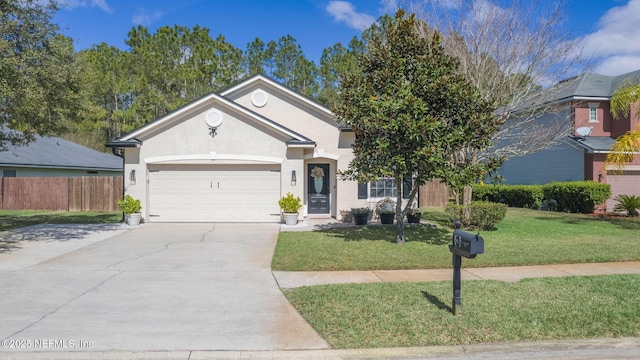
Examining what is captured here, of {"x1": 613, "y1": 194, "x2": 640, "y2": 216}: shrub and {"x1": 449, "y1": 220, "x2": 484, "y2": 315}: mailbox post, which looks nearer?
{"x1": 449, "y1": 220, "x2": 484, "y2": 315}: mailbox post

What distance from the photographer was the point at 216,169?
15.7 m

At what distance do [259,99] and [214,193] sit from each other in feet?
14.3

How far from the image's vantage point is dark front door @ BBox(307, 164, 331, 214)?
16.9 m

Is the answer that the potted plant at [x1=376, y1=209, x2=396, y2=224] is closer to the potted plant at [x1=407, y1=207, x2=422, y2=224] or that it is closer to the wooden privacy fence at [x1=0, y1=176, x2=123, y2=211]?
the potted plant at [x1=407, y1=207, x2=422, y2=224]

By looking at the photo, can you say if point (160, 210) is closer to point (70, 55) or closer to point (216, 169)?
point (216, 169)

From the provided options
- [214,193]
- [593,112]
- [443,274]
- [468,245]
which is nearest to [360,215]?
[214,193]

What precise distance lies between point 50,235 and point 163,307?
9064 mm

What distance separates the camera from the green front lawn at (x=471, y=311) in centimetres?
498

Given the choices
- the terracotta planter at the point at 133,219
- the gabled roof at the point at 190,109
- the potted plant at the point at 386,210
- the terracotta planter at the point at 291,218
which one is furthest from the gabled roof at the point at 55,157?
the potted plant at the point at 386,210

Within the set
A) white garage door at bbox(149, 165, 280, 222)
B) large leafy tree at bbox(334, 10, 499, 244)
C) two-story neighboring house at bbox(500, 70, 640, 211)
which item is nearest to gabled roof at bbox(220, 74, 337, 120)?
white garage door at bbox(149, 165, 280, 222)

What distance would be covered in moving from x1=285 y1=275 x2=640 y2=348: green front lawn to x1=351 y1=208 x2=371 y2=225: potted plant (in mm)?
7859

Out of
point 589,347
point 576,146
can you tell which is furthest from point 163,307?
point 576,146

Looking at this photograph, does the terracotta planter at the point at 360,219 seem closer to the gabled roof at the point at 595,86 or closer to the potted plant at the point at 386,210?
the potted plant at the point at 386,210

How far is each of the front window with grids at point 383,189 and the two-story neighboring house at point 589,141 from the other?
30.8 feet
